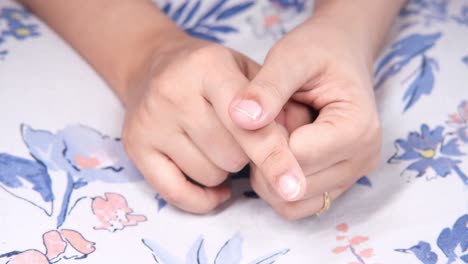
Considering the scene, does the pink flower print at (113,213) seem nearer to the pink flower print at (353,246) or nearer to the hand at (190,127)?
the hand at (190,127)

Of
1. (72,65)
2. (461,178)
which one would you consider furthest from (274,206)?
(72,65)

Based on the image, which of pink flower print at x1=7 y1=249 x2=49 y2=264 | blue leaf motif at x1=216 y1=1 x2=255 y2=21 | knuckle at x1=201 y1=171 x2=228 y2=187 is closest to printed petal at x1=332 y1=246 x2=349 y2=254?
knuckle at x1=201 y1=171 x2=228 y2=187

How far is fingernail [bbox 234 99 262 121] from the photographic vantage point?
407 mm

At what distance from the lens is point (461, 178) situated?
0.51 metres

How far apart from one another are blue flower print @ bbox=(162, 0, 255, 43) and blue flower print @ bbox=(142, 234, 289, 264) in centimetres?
Result: 27

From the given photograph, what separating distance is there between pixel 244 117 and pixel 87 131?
20 centimetres

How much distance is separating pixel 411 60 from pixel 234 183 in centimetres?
23

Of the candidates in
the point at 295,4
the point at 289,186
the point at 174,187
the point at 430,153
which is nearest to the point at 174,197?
the point at 174,187

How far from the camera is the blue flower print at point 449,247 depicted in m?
0.45

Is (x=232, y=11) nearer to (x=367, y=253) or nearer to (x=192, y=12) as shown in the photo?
(x=192, y=12)

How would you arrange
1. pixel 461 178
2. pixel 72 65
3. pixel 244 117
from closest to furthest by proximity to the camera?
pixel 244 117 < pixel 461 178 < pixel 72 65

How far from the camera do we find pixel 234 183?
0.53m

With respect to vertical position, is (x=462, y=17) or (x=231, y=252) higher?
(x=462, y=17)

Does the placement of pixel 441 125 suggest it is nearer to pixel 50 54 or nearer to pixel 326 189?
pixel 326 189
